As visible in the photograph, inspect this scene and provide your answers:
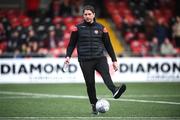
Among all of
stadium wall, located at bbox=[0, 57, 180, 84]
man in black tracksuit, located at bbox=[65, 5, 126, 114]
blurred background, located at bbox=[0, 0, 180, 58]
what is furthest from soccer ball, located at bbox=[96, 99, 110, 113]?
blurred background, located at bbox=[0, 0, 180, 58]

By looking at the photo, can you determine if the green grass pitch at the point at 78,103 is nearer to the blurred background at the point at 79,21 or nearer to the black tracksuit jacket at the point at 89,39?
the black tracksuit jacket at the point at 89,39

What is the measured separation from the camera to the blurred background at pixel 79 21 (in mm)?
26656

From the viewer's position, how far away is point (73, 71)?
81.1 ft

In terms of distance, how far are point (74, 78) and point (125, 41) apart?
593 cm

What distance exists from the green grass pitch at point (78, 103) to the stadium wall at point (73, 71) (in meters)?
1.83

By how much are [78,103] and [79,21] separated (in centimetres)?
1383

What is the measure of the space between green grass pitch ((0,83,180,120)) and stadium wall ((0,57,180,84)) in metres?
1.83

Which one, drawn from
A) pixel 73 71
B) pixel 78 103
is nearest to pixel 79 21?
pixel 73 71

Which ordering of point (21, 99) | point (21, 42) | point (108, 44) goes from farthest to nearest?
point (21, 42), point (21, 99), point (108, 44)

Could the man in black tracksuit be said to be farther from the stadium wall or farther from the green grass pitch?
the stadium wall

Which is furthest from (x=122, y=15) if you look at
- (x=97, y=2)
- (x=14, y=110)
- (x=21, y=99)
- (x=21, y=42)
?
(x=14, y=110)

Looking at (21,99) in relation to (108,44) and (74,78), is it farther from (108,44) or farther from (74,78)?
(74,78)

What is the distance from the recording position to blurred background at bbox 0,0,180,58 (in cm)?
2666

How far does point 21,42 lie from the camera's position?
2647 cm
